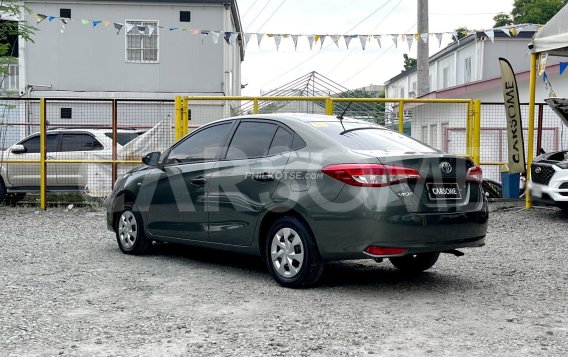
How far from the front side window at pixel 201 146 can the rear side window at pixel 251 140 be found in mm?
216

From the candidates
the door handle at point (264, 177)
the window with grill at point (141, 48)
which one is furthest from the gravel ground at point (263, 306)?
the window with grill at point (141, 48)

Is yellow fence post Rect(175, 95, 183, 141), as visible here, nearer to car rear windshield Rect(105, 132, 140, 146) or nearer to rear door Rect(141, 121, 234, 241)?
car rear windshield Rect(105, 132, 140, 146)

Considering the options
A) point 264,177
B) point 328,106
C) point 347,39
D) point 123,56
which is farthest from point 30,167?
point 123,56

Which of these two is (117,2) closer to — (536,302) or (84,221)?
(84,221)

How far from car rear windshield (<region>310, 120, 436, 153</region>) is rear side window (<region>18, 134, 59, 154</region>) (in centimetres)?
901

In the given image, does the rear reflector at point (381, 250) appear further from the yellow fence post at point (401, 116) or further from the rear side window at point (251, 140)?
the yellow fence post at point (401, 116)

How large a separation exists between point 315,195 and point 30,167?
31.8 feet

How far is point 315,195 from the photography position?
6605 mm

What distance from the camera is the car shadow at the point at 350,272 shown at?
7.25 m

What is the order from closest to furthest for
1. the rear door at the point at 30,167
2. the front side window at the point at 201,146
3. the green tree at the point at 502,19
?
1. the front side window at the point at 201,146
2. the rear door at the point at 30,167
3. the green tree at the point at 502,19

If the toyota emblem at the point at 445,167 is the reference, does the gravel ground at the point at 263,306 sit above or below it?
below

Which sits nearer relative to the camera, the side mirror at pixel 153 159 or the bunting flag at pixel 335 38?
the side mirror at pixel 153 159

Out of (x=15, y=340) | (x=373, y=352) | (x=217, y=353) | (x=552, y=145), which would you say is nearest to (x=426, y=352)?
(x=373, y=352)

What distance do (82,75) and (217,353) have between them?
23.5 metres
